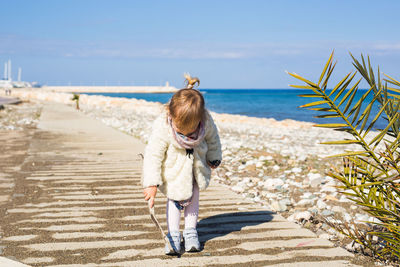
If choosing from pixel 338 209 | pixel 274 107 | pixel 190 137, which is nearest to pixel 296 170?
pixel 338 209

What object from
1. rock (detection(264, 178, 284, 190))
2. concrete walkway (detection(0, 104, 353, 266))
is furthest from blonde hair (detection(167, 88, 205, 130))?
rock (detection(264, 178, 284, 190))

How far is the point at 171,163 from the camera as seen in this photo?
326 centimetres

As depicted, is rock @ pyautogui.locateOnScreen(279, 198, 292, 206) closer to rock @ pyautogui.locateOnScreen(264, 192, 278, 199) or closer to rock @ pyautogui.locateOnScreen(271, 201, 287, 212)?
rock @ pyautogui.locateOnScreen(271, 201, 287, 212)

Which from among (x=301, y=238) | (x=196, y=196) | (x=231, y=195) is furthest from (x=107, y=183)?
(x=301, y=238)

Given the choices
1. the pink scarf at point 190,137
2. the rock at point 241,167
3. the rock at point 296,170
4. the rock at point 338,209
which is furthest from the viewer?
the rock at point 241,167

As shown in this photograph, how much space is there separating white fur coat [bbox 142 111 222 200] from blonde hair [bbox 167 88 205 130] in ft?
0.47

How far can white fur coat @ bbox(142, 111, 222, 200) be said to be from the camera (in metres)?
3.21

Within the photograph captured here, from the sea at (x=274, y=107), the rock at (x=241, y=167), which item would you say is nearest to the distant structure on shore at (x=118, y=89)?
the sea at (x=274, y=107)

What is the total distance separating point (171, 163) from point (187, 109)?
1.61 feet

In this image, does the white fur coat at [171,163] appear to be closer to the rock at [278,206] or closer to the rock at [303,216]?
the rock at [303,216]

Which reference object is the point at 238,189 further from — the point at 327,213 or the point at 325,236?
the point at 325,236

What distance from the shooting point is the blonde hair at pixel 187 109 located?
3.01 metres

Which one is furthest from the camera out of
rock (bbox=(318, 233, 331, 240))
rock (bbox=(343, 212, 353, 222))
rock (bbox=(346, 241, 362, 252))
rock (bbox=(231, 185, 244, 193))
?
rock (bbox=(231, 185, 244, 193))

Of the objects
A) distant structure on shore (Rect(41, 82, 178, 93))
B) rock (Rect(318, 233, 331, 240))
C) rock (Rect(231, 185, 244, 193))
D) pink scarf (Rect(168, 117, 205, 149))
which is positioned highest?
pink scarf (Rect(168, 117, 205, 149))
